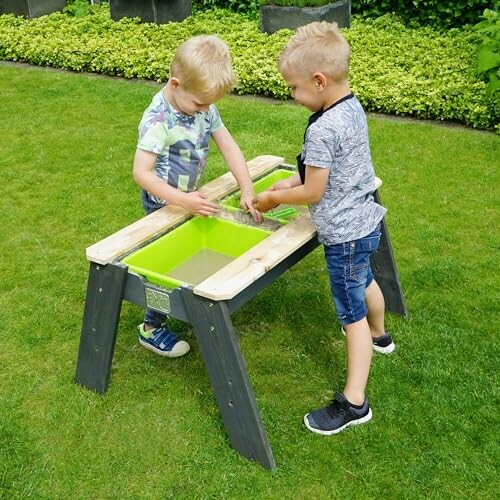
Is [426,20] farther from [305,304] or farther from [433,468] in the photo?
[433,468]

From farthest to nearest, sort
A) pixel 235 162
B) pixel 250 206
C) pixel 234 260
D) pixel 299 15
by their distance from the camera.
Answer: pixel 299 15
pixel 235 162
pixel 250 206
pixel 234 260

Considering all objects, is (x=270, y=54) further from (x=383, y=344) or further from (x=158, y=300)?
(x=158, y=300)

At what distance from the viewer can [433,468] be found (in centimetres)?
289

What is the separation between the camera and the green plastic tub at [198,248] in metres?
3.21

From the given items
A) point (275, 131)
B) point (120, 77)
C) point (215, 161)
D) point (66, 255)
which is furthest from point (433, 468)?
point (120, 77)

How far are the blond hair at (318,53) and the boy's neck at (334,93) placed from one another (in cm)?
3

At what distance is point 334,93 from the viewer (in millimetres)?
2748

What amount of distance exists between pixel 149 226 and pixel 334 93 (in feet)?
3.35

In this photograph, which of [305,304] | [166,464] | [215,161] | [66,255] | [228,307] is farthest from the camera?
[215,161]

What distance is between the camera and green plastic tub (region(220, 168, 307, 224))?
132 inches

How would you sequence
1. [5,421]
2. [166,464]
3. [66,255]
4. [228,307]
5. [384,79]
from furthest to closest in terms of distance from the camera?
[384,79] < [66,255] < [5,421] < [166,464] < [228,307]

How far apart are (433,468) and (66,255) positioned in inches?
103

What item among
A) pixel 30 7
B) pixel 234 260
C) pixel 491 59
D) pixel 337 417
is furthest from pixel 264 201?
pixel 30 7

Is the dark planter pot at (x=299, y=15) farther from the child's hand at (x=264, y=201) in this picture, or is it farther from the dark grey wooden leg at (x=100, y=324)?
the dark grey wooden leg at (x=100, y=324)
